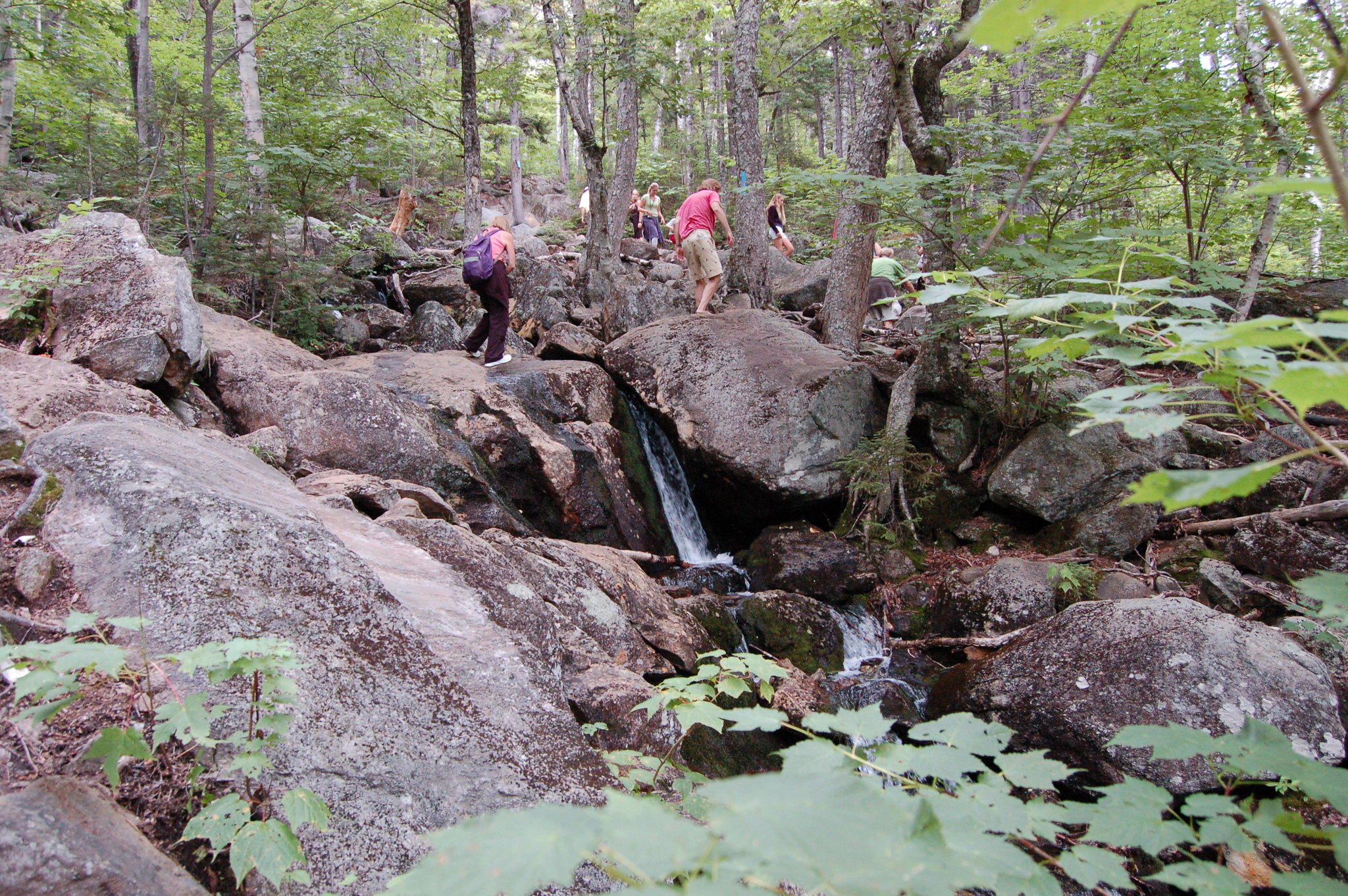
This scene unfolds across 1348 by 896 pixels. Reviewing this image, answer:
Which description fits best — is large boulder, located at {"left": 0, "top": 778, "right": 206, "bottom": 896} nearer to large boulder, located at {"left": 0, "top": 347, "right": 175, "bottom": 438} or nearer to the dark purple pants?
large boulder, located at {"left": 0, "top": 347, "right": 175, "bottom": 438}

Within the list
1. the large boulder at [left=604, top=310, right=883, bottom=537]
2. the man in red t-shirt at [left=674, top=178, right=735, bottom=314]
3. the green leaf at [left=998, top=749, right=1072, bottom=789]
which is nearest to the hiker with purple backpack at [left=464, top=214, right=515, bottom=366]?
the large boulder at [left=604, top=310, right=883, bottom=537]

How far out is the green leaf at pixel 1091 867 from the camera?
1.24 metres

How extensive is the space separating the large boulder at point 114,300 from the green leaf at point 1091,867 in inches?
253

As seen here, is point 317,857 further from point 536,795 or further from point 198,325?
point 198,325

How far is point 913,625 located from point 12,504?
6834mm

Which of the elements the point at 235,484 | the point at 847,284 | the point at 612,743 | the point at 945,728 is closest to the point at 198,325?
the point at 235,484

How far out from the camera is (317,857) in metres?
2.15

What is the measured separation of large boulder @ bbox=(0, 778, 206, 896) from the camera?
1.64 m

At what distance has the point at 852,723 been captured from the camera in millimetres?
1415

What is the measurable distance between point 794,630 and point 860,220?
18.1 ft

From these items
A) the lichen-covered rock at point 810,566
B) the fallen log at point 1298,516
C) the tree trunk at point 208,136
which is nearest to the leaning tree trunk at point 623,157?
the tree trunk at point 208,136

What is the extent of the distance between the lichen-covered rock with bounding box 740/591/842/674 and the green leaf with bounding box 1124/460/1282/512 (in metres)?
5.83

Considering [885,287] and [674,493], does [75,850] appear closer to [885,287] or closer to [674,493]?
[674,493]

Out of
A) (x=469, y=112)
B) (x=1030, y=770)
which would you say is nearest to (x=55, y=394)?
(x=1030, y=770)
